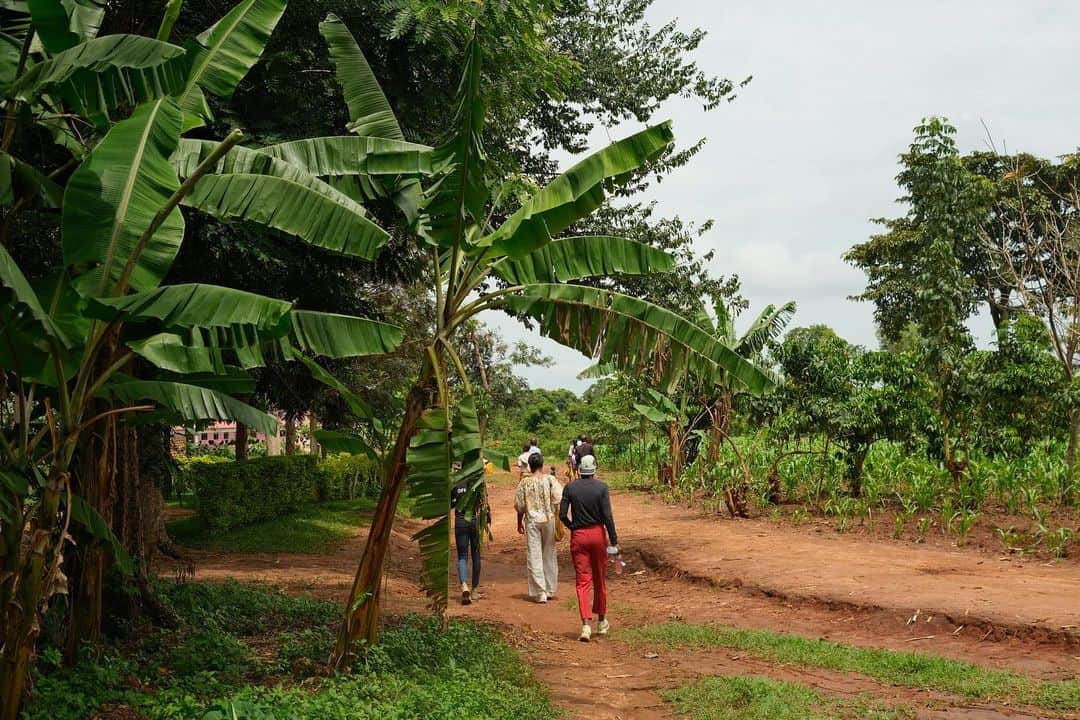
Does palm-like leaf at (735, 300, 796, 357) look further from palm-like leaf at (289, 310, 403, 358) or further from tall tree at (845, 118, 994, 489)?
palm-like leaf at (289, 310, 403, 358)

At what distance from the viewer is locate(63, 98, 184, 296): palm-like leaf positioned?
15.1 ft

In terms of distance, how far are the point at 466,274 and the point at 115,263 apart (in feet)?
9.32

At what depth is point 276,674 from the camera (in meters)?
6.84

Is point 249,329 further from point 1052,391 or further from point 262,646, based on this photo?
point 1052,391

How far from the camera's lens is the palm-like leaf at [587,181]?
6.88 metres

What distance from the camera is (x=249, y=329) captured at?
496 centimetres

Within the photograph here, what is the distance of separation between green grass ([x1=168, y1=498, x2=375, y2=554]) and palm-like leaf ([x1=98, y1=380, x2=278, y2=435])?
32.3 ft

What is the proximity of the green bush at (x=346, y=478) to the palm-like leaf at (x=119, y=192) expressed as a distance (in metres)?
17.5

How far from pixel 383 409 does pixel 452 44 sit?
12354 millimetres

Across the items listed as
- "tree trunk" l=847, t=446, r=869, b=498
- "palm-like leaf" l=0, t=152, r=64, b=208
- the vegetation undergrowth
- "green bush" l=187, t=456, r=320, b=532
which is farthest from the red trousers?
"tree trunk" l=847, t=446, r=869, b=498

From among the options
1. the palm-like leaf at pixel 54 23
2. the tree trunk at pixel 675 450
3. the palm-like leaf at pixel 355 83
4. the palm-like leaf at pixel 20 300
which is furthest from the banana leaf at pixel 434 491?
the tree trunk at pixel 675 450

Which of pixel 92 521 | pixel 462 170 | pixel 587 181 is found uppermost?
pixel 587 181

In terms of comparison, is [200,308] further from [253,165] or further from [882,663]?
[882,663]

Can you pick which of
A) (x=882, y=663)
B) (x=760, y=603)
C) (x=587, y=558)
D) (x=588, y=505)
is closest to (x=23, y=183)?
(x=588, y=505)
